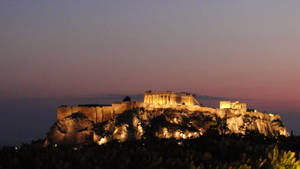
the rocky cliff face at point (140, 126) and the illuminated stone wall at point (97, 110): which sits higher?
the illuminated stone wall at point (97, 110)

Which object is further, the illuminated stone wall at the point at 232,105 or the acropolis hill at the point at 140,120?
the illuminated stone wall at the point at 232,105

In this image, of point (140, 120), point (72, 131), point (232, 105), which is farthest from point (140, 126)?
point (232, 105)

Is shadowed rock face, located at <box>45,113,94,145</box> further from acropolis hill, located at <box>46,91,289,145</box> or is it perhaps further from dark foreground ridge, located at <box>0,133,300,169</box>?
dark foreground ridge, located at <box>0,133,300,169</box>

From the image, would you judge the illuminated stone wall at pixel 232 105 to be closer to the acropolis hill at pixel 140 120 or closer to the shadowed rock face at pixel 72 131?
the acropolis hill at pixel 140 120

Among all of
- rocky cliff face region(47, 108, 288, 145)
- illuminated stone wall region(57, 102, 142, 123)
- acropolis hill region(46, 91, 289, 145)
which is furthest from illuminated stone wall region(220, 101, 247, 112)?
illuminated stone wall region(57, 102, 142, 123)

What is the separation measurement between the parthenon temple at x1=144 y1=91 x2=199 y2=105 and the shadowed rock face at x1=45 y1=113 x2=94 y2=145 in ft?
40.5

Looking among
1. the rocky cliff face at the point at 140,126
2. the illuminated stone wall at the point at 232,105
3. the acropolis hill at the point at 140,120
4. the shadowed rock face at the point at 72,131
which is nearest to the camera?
the rocky cliff face at the point at 140,126

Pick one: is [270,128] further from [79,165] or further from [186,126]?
[79,165]

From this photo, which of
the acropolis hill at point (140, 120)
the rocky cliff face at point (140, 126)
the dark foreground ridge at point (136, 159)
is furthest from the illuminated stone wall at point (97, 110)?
the dark foreground ridge at point (136, 159)

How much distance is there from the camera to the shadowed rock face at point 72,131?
77062 millimetres

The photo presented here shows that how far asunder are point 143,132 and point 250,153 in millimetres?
59669

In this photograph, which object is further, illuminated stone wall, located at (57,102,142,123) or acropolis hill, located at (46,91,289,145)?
illuminated stone wall, located at (57,102,142,123)

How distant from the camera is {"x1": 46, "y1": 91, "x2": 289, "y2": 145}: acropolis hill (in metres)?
73.2

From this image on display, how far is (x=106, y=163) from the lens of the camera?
9.41 m
